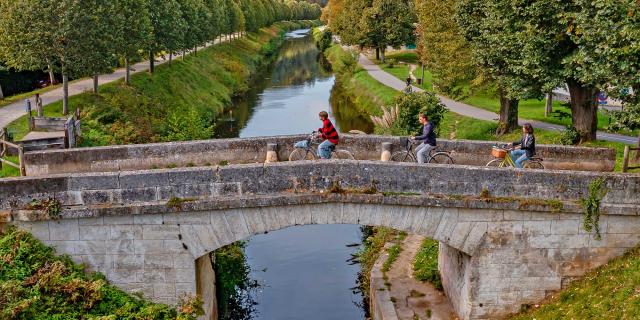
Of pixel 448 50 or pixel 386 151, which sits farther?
pixel 448 50

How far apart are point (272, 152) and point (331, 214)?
3.33 m

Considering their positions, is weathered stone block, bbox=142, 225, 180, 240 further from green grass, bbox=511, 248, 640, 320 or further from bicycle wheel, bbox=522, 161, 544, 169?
bicycle wheel, bbox=522, 161, 544, 169

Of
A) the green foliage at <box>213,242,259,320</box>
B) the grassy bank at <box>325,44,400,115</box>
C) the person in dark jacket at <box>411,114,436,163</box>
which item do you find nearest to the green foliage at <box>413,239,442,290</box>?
the person in dark jacket at <box>411,114,436,163</box>

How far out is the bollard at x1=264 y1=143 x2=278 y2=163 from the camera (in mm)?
17219

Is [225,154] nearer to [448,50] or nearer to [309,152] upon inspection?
[309,152]

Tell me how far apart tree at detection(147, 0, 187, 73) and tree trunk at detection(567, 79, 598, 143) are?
2894 centimetres

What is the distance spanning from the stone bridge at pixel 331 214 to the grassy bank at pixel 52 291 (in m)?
0.28

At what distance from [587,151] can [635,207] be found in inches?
124

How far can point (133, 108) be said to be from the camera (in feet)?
121

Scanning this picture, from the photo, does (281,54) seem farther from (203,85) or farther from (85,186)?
(85,186)

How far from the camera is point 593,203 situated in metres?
14.4

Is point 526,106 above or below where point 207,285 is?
above

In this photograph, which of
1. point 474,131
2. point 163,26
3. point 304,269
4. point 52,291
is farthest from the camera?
point 163,26

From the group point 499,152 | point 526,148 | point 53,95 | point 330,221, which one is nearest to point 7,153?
point 330,221
